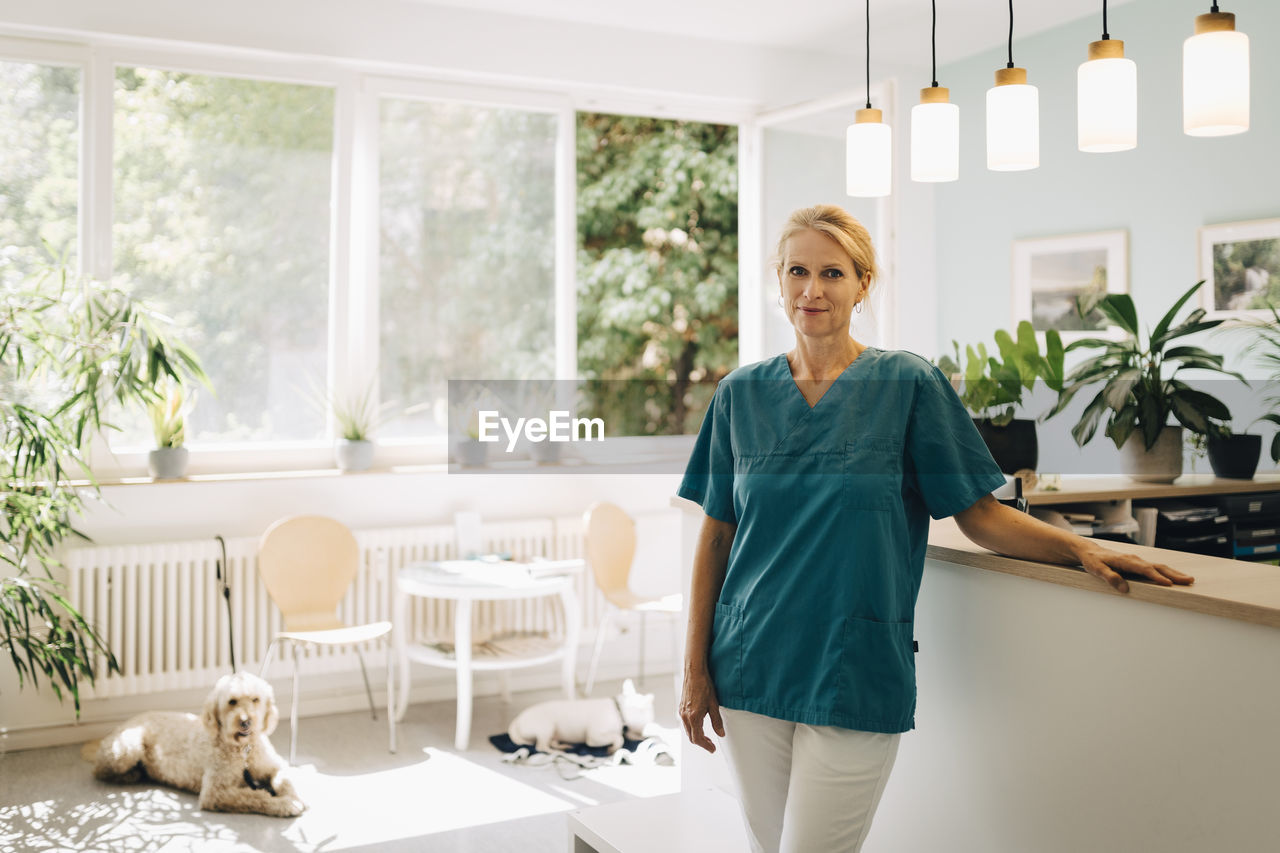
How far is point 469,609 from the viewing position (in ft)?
12.4

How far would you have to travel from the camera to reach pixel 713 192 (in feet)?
20.9

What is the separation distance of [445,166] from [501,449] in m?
1.21

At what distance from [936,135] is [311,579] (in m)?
2.64

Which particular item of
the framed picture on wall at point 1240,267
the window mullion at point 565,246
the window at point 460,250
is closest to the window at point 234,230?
the window at point 460,250

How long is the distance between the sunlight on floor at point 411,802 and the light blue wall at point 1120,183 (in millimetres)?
→ 1954

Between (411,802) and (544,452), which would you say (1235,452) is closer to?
(411,802)

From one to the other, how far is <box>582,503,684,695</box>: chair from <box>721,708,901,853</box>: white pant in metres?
2.57

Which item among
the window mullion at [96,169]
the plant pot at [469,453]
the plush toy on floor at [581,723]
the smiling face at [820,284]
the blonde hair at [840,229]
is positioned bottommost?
the plush toy on floor at [581,723]

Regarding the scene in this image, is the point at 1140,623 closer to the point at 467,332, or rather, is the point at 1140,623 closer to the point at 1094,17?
the point at 467,332

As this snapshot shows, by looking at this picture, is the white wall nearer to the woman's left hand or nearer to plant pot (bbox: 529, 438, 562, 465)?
plant pot (bbox: 529, 438, 562, 465)

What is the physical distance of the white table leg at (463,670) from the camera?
379 centimetres

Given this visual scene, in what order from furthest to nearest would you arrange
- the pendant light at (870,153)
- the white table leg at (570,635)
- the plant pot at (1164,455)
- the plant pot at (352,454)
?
the plant pot at (352,454)
the white table leg at (570,635)
the plant pot at (1164,455)
the pendant light at (870,153)

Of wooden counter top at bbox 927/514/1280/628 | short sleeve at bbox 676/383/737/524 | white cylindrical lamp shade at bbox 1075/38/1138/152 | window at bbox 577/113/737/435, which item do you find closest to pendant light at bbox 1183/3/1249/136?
white cylindrical lamp shade at bbox 1075/38/1138/152

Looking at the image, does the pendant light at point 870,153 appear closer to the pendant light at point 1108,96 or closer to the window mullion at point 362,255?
the pendant light at point 1108,96
